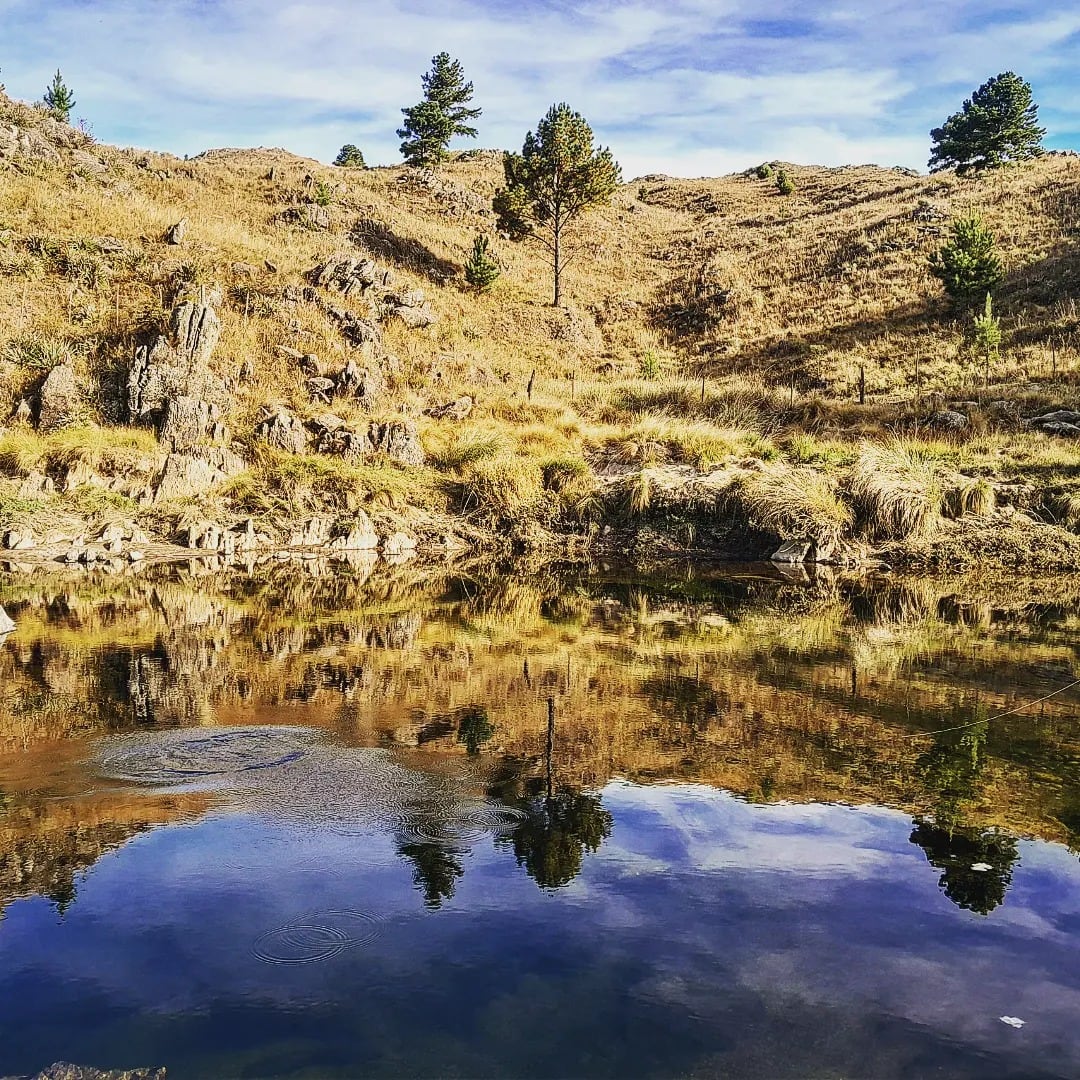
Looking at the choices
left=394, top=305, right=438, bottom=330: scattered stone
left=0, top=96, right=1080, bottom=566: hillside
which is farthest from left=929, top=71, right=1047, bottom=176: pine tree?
left=394, top=305, right=438, bottom=330: scattered stone

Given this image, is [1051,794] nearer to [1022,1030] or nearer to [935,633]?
[1022,1030]

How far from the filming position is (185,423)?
25016 mm

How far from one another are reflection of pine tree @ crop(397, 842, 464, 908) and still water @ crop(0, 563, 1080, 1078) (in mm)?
25

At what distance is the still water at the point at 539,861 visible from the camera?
13.6 feet

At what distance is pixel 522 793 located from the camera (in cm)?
707

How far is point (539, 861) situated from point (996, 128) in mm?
86401

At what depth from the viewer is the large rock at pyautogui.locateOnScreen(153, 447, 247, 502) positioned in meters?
23.4

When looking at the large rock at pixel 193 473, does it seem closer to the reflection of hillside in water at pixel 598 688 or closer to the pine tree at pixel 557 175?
the reflection of hillside in water at pixel 598 688

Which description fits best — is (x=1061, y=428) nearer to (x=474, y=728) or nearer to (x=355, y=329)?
(x=355, y=329)

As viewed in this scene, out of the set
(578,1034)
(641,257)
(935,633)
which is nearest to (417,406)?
(935,633)

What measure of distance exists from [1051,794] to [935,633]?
23.1 feet

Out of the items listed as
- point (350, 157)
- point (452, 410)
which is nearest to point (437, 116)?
point (350, 157)

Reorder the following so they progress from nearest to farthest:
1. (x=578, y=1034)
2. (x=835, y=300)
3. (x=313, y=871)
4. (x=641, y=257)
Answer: (x=578, y=1034), (x=313, y=871), (x=835, y=300), (x=641, y=257)

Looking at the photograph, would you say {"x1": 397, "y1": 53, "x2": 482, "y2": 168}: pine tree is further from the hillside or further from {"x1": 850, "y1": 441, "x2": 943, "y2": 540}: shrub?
{"x1": 850, "y1": 441, "x2": 943, "y2": 540}: shrub
